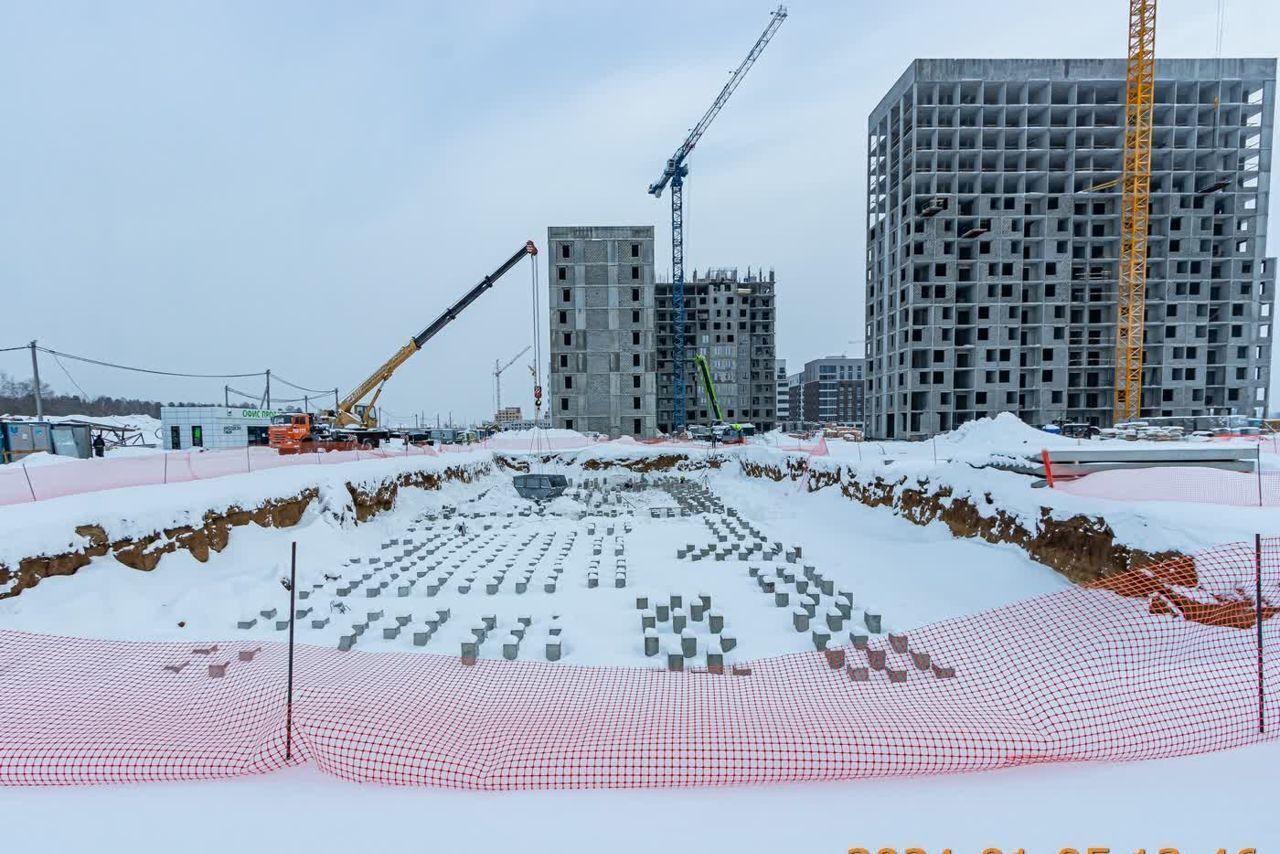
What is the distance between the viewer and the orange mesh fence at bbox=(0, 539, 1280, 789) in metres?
2.40

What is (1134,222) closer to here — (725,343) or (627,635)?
(725,343)

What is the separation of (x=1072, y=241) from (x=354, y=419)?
47147 mm

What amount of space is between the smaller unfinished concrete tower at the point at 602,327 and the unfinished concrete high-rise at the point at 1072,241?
19036 millimetres

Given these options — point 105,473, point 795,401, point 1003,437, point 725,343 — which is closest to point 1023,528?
point 1003,437

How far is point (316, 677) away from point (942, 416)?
40.7m

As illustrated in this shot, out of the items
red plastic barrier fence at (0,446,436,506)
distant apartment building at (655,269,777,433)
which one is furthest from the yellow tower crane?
red plastic barrier fence at (0,446,436,506)

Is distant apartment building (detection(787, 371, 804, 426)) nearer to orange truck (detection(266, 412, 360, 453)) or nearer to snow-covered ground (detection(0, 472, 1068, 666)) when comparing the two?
orange truck (detection(266, 412, 360, 453))

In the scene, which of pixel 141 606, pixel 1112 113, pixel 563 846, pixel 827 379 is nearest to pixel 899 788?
pixel 563 846

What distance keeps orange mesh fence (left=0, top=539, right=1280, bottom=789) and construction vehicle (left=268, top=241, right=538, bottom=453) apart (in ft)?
55.7

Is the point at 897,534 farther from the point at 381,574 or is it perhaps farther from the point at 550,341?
the point at 550,341

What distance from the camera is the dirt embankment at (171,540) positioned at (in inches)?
215

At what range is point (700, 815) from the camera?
7.21 ft

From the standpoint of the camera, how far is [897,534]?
9.13 m

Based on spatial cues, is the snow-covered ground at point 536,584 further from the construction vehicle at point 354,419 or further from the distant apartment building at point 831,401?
the distant apartment building at point 831,401
